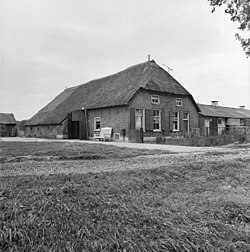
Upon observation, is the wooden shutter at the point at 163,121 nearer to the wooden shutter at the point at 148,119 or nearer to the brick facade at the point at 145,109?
the brick facade at the point at 145,109

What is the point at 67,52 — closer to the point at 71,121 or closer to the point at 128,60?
the point at 71,121

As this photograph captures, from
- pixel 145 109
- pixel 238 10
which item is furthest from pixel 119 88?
pixel 238 10

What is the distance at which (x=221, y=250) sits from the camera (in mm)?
2201

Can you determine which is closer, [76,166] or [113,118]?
[76,166]

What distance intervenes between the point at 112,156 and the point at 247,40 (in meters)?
6.53

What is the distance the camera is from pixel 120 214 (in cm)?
275

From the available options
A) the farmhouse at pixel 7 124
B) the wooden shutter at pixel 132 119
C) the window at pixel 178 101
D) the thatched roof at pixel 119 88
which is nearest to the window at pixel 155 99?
the thatched roof at pixel 119 88

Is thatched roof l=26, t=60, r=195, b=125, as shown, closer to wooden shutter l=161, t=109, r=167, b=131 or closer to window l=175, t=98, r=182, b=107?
window l=175, t=98, r=182, b=107

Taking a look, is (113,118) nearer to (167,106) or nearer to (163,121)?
(163,121)

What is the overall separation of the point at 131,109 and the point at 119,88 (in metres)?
3.58

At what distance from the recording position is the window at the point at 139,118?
20.8 metres

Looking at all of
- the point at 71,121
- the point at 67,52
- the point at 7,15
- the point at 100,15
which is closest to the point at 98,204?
the point at 7,15

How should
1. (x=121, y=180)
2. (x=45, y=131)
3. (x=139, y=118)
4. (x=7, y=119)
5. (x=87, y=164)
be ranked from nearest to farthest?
(x=121, y=180) < (x=87, y=164) < (x=139, y=118) < (x=45, y=131) < (x=7, y=119)

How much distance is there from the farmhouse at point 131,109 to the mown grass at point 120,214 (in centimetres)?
1498
